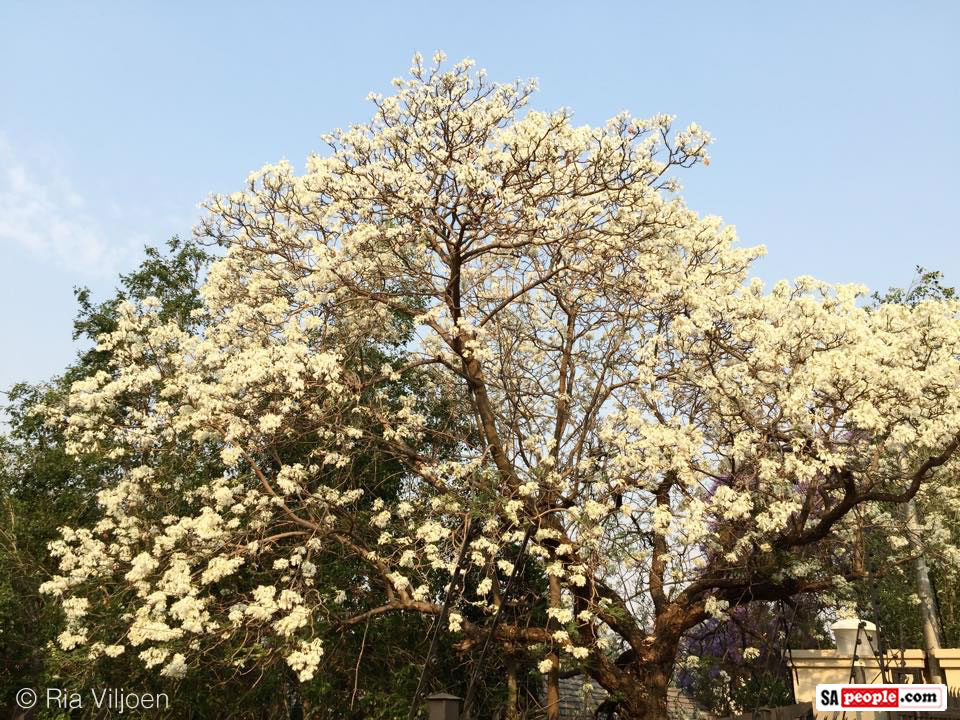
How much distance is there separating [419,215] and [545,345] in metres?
3.58

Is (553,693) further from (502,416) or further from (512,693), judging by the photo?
(502,416)

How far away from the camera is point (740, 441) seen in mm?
11484

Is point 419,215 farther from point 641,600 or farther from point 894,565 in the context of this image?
point 894,565

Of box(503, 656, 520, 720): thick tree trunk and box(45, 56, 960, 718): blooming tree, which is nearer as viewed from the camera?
box(45, 56, 960, 718): blooming tree

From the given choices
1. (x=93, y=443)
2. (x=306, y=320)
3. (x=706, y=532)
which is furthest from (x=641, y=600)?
(x=93, y=443)

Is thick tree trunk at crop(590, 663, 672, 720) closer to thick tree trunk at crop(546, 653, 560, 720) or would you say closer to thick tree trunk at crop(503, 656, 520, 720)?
thick tree trunk at crop(546, 653, 560, 720)
